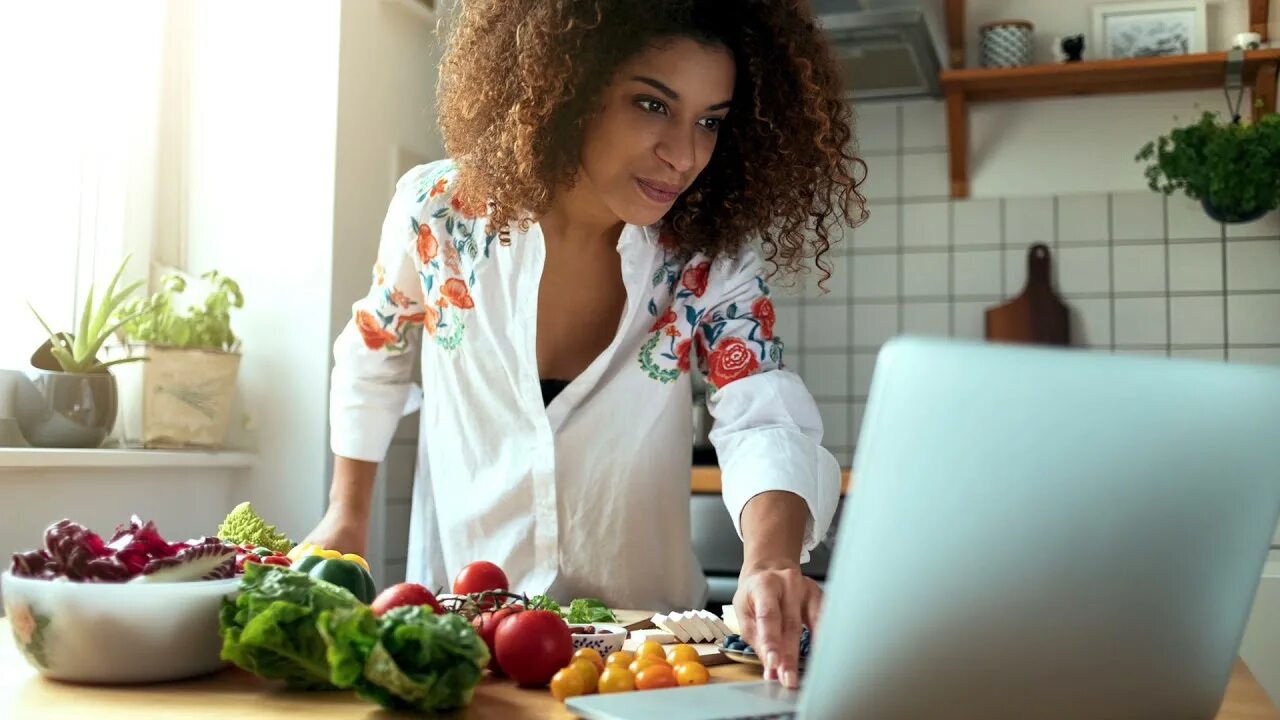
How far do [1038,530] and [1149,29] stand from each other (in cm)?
250

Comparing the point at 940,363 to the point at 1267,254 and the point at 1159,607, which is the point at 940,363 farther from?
the point at 1267,254

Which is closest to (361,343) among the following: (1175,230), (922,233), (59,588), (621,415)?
(621,415)

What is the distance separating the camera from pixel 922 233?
2881 mm

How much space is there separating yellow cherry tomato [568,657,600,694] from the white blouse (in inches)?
25.3

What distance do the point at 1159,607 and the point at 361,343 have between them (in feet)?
3.59

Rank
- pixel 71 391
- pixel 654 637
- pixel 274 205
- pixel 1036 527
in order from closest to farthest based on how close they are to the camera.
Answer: pixel 1036 527 → pixel 654 637 → pixel 71 391 → pixel 274 205

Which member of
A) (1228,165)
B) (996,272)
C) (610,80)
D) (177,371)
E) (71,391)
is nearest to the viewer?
(610,80)

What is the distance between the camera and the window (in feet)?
5.85

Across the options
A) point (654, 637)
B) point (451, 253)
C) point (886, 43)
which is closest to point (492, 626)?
point (654, 637)

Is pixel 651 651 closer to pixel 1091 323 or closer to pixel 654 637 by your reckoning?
pixel 654 637

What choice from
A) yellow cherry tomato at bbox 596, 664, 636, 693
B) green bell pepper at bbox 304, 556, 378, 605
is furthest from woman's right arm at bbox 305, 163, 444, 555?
yellow cherry tomato at bbox 596, 664, 636, 693

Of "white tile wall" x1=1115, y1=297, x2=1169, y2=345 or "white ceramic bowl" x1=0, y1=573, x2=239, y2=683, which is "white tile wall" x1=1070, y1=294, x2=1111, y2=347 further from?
"white ceramic bowl" x1=0, y1=573, x2=239, y2=683

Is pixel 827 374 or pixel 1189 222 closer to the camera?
pixel 1189 222

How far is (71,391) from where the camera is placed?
158cm
